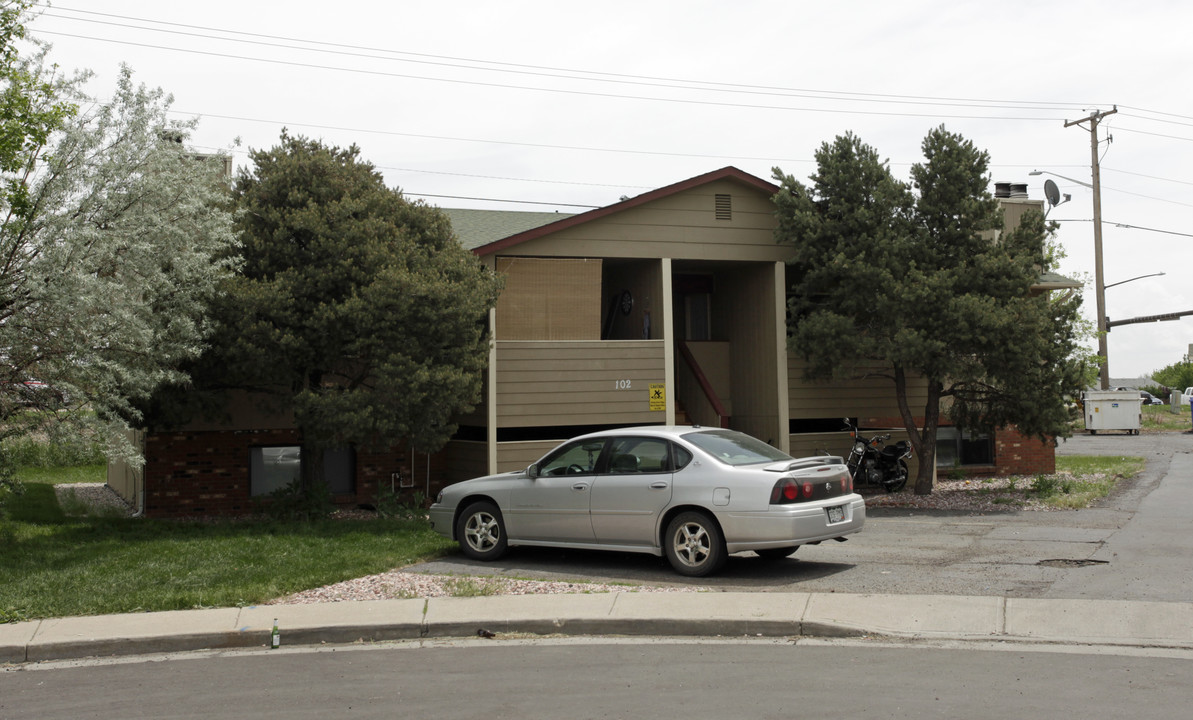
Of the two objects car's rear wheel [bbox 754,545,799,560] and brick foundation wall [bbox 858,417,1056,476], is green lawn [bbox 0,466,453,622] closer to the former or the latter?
car's rear wheel [bbox 754,545,799,560]

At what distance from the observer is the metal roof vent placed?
1797 centimetres

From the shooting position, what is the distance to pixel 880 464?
18.4 meters

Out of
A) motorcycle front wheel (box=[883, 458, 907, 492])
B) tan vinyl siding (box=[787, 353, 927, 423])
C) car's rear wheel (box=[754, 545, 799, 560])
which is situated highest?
tan vinyl siding (box=[787, 353, 927, 423])

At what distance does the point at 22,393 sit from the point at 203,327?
212 cm

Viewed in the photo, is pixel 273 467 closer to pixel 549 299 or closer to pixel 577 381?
pixel 577 381

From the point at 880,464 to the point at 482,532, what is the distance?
32.1 feet

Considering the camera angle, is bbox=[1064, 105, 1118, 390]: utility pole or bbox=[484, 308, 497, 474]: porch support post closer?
bbox=[484, 308, 497, 474]: porch support post

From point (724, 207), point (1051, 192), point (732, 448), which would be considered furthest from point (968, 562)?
point (1051, 192)

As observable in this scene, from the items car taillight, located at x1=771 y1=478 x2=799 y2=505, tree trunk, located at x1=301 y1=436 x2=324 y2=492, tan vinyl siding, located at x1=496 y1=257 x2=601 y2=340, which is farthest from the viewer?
tan vinyl siding, located at x1=496 y1=257 x2=601 y2=340

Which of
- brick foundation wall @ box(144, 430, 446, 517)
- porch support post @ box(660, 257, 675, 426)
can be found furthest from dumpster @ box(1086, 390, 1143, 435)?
brick foundation wall @ box(144, 430, 446, 517)

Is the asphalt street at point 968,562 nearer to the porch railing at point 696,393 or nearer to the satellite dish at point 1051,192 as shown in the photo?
the porch railing at point 696,393

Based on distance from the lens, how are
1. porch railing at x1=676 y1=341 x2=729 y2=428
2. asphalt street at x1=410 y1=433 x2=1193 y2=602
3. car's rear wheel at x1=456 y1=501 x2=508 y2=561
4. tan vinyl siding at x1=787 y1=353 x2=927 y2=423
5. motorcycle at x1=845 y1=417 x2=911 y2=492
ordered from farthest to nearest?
porch railing at x1=676 y1=341 x2=729 y2=428
tan vinyl siding at x1=787 y1=353 x2=927 y2=423
motorcycle at x1=845 y1=417 x2=911 y2=492
car's rear wheel at x1=456 y1=501 x2=508 y2=561
asphalt street at x1=410 y1=433 x2=1193 y2=602

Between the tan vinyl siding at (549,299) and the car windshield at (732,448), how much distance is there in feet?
22.4

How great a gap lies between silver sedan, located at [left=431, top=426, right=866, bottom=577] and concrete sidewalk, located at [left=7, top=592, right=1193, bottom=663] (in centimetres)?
86
